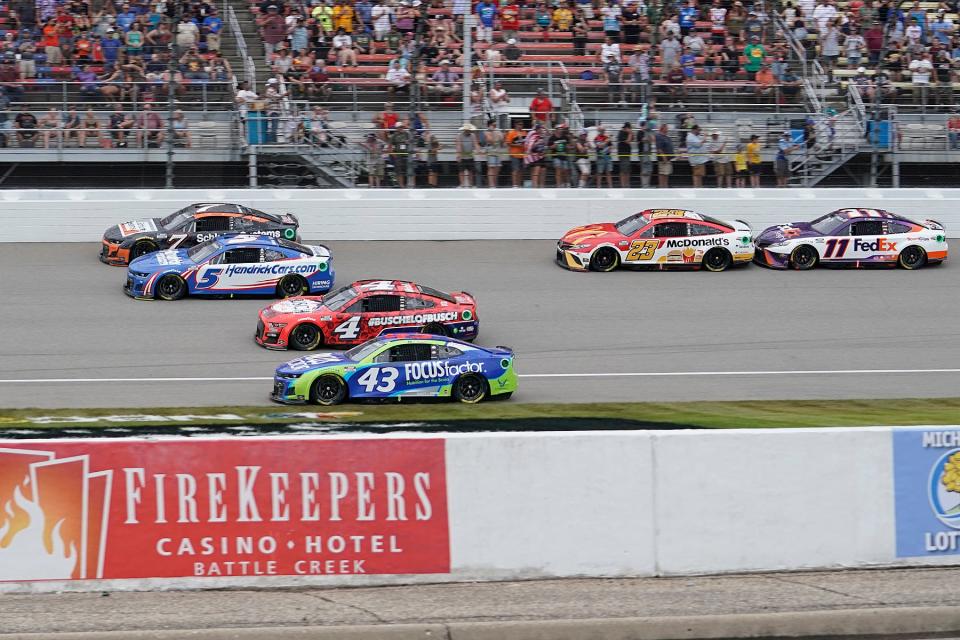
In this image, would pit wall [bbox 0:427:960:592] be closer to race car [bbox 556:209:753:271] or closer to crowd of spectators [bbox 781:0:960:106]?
race car [bbox 556:209:753:271]

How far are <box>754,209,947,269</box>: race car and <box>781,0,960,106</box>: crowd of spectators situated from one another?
4551 millimetres

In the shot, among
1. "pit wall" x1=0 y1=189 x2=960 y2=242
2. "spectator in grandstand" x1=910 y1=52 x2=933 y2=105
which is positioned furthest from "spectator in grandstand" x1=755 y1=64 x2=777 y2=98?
"spectator in grandstand" x1=910 y1=52 x2=933 y2=105

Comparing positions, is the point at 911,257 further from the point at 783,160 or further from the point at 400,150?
the point at 400,150

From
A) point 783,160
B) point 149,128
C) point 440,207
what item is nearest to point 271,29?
point 149,128

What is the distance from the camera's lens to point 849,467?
983 centimetres

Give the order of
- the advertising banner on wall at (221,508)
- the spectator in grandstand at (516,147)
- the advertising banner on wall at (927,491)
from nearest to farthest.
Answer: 1. the advertising banner on wall at (221,508)
2. the advertising banner on wall at (927,491)
3. the spectator in grandstand at (516,147)

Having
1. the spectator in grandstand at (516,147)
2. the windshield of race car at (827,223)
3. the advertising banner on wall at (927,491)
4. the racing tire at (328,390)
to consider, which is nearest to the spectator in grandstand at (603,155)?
the spectator in grandstand at (516,147)

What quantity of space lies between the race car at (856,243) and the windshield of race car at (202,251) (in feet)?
30.8

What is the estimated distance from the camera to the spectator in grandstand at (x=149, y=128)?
26.1 m

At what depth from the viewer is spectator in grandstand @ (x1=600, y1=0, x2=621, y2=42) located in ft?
96.5

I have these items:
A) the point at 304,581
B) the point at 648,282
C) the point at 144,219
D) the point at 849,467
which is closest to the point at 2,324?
the point at 144,219

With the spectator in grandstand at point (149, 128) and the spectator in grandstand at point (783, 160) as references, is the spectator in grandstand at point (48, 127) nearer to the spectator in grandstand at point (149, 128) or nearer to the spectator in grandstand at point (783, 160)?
the spectator in grandstand at point (149, 128)

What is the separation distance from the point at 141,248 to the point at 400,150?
543 cm

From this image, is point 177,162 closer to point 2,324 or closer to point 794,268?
point 2,324
